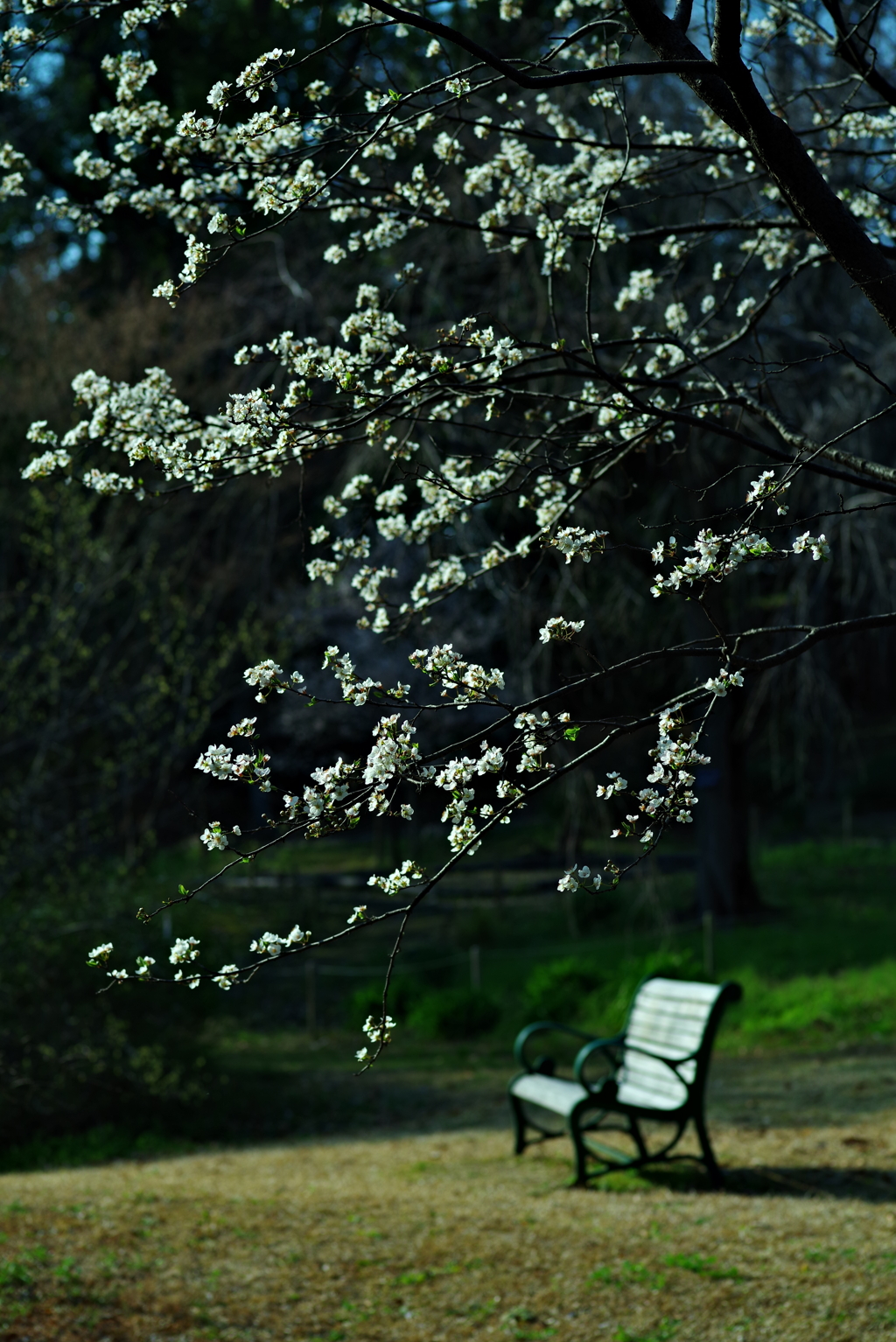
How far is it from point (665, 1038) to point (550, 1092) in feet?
2.09

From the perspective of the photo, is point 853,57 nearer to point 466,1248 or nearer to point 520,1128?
point 466,1248

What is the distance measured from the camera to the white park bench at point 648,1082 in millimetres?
6359

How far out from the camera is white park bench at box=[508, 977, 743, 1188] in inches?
250

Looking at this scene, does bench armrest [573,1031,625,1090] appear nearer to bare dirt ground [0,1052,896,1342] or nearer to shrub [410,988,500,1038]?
bare dirt ground [0,1052,896,1342]

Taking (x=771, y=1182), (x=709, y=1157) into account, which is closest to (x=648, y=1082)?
(x=709, y=1157)

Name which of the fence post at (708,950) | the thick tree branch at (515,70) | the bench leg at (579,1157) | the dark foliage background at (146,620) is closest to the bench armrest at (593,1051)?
the bench leg at (579,1157)

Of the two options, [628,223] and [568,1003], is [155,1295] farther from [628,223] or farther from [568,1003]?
[628,223]

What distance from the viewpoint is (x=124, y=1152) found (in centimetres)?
849

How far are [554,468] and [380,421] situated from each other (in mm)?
524

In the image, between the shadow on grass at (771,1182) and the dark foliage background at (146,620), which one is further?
the dark foliage background at (146,620)

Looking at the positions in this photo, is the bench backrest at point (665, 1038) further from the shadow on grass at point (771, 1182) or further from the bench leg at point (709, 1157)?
the shadow on grass at point (771, 1182)

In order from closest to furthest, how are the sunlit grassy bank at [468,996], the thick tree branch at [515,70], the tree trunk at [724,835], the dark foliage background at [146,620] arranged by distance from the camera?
the thick tree branch at [515,70] → the dark foliage background at [146,620] → the sunlit grassy bank at [468,996] → the tree trunk at [724,835]

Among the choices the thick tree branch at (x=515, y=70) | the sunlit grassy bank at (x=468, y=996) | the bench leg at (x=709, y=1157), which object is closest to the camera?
the thick tree branch at (x=515, y=70)

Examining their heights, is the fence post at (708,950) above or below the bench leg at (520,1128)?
above
